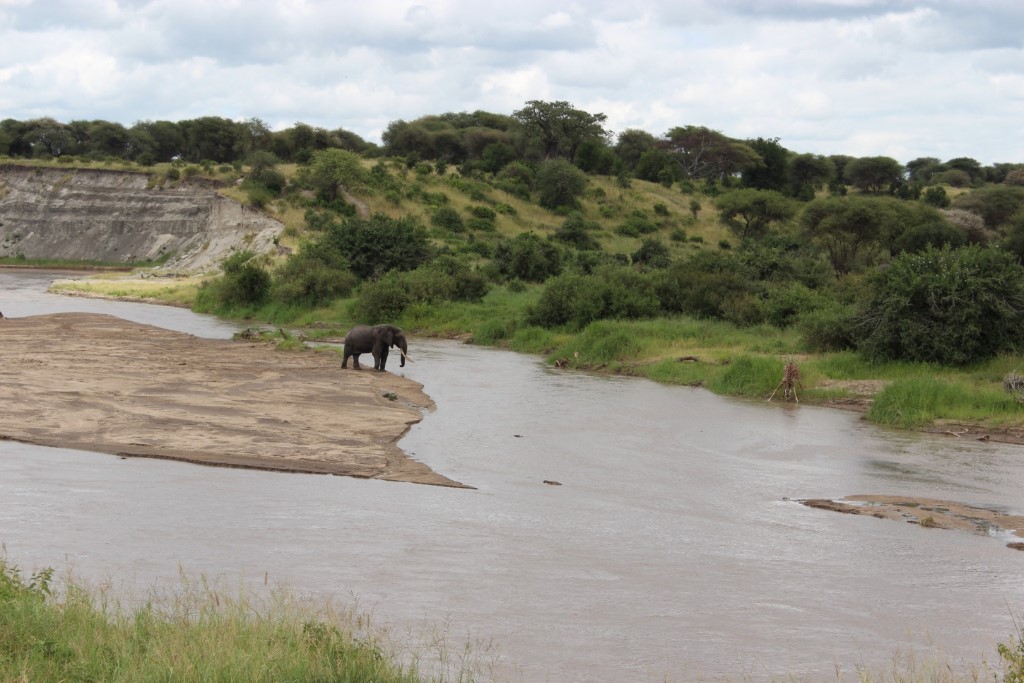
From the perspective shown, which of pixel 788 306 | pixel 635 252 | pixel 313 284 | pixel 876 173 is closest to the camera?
pixel 788 306

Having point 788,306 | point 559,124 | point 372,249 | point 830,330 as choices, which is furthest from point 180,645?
point 559,124

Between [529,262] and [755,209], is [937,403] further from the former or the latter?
[755,209]

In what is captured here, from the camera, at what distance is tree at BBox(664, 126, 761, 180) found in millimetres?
79000

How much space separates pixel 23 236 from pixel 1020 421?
61.2 meters

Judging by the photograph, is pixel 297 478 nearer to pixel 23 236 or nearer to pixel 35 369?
pixel 35 369

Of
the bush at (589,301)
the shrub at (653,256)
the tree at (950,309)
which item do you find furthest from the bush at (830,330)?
the shrub at (653,256)

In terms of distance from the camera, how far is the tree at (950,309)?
67.3ft

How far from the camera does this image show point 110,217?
6359 cm

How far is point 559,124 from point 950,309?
186ft

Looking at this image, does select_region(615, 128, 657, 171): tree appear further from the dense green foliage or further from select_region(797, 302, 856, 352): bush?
the dense green foliage

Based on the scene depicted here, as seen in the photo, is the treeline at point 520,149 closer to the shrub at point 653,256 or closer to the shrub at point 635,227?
the shrub at point 635,227

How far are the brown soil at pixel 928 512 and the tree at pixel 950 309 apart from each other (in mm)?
8889

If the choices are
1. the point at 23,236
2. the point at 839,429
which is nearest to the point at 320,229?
the point at 23,236

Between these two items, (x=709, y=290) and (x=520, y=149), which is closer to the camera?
(x=709, y=290)
